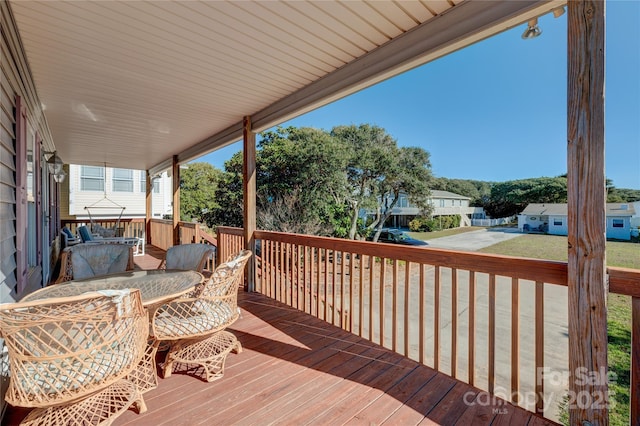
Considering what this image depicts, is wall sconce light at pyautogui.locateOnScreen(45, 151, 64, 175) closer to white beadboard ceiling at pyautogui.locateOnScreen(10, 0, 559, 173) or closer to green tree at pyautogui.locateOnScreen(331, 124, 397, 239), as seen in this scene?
white beadboard ceiling at pyautogui.locateOnScreen(10, 0, 559, 173)

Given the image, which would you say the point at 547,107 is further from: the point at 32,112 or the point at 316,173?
the point at 32,112

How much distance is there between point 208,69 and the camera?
3008 millimetres

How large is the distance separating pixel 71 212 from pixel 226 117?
39.9 ft

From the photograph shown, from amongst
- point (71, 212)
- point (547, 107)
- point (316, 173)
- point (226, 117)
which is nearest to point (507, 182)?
point (547, 107)

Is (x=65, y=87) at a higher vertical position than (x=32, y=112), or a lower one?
higher

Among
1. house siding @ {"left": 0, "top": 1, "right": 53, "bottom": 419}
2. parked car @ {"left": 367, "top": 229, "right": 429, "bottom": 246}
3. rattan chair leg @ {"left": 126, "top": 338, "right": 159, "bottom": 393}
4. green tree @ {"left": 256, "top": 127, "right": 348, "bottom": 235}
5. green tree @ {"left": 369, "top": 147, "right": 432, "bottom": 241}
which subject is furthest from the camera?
parked car @ {"left": 367, "top": 229, "right": 429, "bottom": 246}

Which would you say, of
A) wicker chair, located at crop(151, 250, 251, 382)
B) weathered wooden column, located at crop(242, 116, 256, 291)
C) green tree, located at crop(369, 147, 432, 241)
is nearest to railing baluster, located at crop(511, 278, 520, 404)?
wicker chair, located at crop(151, 250, 251, 382)

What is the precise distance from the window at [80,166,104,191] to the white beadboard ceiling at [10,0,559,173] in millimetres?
10820

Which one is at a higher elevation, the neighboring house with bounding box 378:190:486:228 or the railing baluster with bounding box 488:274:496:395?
the neighboring house with bounding box 378:190:486:228

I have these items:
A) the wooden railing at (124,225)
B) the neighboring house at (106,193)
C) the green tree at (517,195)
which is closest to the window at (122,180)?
the neighboring house at (106,193)

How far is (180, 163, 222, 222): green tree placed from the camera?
1836 cm

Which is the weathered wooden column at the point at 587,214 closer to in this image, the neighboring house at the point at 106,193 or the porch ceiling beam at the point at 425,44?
the porch ceiling beam at the point at 425,44

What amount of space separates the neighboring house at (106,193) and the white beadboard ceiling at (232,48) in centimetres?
949

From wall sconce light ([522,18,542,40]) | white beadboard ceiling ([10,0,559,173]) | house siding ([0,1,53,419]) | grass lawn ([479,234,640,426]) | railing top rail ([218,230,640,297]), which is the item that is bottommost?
grass lawn ([479,234,640,426])
